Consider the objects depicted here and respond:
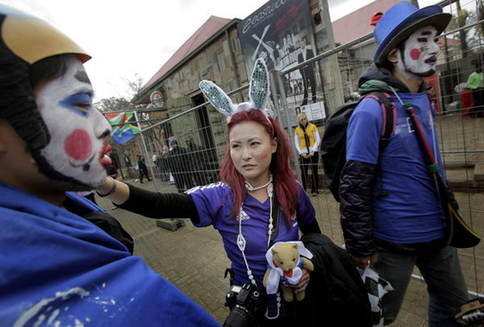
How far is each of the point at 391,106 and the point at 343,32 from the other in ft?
54.8

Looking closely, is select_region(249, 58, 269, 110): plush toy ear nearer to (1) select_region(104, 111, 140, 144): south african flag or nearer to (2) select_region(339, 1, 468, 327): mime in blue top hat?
(2) select_region(339, 1, 468, 327): mime in blue top hat

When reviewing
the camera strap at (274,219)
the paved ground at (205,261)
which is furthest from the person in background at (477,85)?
the camera strap at (274,219)

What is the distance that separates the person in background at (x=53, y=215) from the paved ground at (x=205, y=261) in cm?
219

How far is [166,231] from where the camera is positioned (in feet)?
17.1

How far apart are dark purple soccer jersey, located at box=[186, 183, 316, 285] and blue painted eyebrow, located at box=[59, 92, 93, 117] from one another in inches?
34.3

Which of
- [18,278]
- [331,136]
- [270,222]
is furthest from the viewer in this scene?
[331,136]

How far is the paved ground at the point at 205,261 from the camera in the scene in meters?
2.20

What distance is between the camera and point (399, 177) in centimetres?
144

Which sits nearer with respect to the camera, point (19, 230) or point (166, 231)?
point (19, 230)

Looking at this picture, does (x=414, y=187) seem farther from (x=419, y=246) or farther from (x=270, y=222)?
(x=270, y=222)

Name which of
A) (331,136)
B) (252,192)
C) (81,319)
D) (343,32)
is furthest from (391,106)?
(343,32)

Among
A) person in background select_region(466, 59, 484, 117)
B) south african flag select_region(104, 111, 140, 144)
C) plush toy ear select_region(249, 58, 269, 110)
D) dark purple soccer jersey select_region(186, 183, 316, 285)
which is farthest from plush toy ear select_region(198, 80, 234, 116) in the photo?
south african flag select_region(104, 111, 140, 144)

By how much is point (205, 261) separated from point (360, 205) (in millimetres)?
2718

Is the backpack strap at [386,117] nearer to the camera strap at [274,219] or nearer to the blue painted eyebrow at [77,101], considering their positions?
the camera strap at [274,219]
